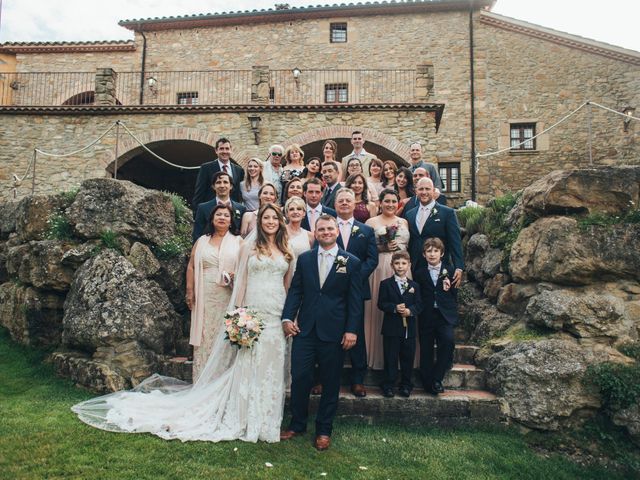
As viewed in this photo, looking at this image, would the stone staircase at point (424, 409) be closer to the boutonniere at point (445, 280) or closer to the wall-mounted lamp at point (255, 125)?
the boutonniere at point (445, 280)

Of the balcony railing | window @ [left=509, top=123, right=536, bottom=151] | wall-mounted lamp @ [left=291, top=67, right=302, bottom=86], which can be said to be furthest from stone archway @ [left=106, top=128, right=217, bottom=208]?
window @ [left=509, top=123, right=536, bottom=151]

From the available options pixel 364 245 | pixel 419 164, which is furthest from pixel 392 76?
pixel 364 245

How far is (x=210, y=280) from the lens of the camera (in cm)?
511

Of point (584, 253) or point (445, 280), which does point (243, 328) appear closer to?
point (445, 280)

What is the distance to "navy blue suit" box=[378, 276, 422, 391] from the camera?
15.4 ft

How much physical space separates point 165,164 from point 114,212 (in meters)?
10.6

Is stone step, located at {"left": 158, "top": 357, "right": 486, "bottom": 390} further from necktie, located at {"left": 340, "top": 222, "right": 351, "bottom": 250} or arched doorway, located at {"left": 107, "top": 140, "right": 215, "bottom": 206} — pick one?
arched doorway, located at {"left": 107, "top": 140, "right": 215, "bottom": 206}

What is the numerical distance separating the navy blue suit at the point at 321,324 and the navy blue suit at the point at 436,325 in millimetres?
930

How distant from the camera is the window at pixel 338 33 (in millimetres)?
17297

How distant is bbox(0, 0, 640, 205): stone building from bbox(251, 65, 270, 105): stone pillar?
0.04 meters

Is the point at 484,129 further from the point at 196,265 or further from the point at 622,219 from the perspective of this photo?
the point at 196,265

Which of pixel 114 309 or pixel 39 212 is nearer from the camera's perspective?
pixel 114 309

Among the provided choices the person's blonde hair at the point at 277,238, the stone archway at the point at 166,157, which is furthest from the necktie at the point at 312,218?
the stone archway at the point at 166,157

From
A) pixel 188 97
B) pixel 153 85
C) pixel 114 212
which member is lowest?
pixel 114 212
